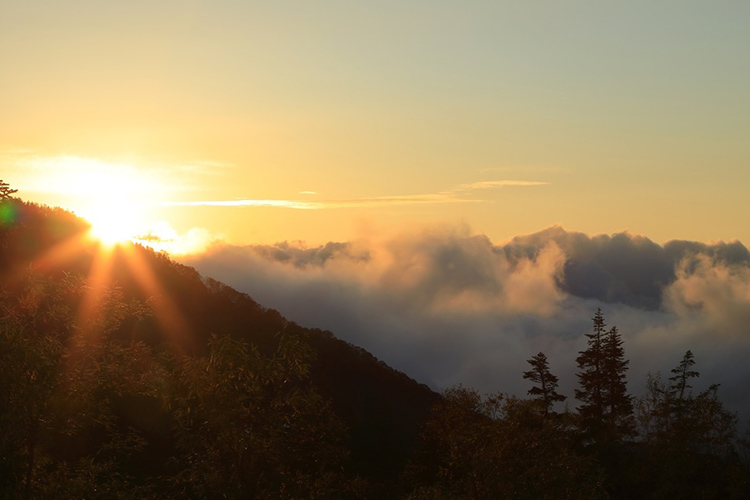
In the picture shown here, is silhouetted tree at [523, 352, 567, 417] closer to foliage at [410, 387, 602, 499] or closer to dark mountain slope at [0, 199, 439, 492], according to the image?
dark mountain slope at [0, 199, 439, 492]

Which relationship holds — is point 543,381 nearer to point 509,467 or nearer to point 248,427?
point 509,467

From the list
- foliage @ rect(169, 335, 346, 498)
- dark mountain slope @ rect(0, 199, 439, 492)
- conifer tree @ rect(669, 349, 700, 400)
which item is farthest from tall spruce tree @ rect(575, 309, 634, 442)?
foliage @ rect(169, 335, 346, 498)

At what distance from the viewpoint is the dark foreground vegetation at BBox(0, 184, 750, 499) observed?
25031 millimetres

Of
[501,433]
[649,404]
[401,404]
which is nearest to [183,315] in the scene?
[401,404]

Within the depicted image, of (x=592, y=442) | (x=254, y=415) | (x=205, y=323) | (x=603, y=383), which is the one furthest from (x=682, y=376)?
(x=254, y=415)

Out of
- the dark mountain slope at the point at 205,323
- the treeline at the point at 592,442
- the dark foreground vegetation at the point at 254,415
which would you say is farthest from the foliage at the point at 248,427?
the dark mountain slope at the point at 205,323

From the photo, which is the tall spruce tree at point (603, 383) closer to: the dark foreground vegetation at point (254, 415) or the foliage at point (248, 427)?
the dark foreground vegetation at point (254, 415)

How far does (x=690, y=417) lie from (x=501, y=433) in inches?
1889

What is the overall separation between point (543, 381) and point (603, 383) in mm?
9279

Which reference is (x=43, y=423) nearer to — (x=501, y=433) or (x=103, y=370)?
(x=103, y=370)

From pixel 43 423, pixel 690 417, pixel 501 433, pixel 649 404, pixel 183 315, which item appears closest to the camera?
pixel 43 423

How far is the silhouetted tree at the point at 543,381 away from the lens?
8812cm

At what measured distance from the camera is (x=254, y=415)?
25.4 metres

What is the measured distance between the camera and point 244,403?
2586cm
